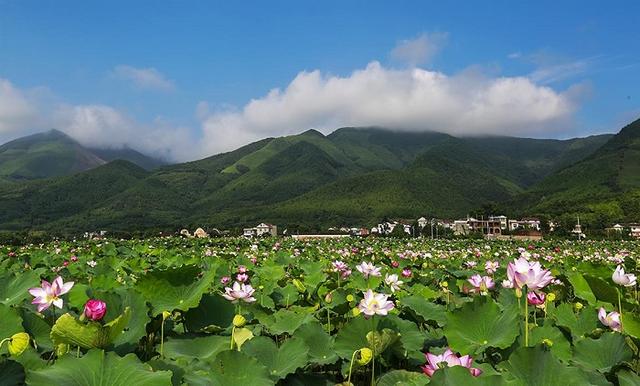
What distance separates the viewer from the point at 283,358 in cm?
207

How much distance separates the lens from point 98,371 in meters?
1.53

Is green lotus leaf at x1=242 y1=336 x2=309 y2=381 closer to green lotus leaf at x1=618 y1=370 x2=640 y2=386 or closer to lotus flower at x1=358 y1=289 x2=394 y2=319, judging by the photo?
lotus flower at x1=358 y1=289 x2=394 y2=319

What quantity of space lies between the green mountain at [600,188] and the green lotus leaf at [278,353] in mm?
80007

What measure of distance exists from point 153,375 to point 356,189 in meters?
148

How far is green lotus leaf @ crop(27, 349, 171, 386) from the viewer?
1.48 metres

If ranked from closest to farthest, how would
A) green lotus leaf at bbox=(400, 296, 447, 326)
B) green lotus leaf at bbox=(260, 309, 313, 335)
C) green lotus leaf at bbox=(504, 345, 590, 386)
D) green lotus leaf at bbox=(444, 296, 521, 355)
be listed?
green lotus leaf at bbox=(504, 345, 590, 386)
green lotus leaf at bbox=(444, 296, 521, 355)
green lotus leaf at bbox=(260, 309, 313, 335)
green lotus leaf at bbox=(400, 296, 447, 326)

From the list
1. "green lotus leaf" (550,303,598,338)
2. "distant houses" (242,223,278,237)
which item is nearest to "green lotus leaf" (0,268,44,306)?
"green lotus leaf" (550,303,598,338)

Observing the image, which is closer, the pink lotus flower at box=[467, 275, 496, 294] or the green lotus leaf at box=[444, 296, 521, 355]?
the green lotus leaf at box=[444, 296, 521, 355]

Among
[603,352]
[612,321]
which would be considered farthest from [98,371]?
[612,321]

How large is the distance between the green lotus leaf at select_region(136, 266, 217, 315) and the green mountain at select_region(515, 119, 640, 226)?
3147 inches

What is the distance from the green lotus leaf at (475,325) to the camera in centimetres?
236

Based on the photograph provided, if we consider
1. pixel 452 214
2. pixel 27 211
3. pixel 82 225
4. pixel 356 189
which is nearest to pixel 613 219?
pixel 452 214

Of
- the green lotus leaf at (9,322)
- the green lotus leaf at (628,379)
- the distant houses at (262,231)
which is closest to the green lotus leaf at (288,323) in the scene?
the green lotus leaf at (9,322)

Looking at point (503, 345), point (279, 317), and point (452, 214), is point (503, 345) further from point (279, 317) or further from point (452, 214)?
point (452, 214)
